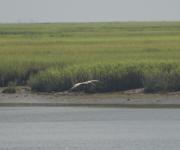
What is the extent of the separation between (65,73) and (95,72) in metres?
1.12

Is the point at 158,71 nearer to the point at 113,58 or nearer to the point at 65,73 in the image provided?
the point at 65,73

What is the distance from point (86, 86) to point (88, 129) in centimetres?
719

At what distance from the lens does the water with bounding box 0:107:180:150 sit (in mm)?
19406

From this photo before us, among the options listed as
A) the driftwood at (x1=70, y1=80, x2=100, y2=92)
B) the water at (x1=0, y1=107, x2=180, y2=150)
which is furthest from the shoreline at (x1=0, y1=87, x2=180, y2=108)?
the water at (x1=0, y1=107, x2=180, y2=150)

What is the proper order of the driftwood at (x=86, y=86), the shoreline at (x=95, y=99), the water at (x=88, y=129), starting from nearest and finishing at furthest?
the water at (x=88, y=129), the shoreline at (x=95, y=99), the driftwood at (x=86, y=86)

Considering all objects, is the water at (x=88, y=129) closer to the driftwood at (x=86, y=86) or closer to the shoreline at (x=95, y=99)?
the shoreline at (x=95, y=99)

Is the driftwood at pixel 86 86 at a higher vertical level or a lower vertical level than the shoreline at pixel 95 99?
higher

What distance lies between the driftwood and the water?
2.13m

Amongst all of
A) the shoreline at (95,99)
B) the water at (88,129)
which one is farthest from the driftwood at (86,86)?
Answer: the water at (88,129)

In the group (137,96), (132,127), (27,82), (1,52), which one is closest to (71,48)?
(1,52)

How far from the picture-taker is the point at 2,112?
26.2m

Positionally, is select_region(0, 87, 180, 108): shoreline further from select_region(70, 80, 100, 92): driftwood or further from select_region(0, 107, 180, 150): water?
select_region(0, 107, 180, 150): water

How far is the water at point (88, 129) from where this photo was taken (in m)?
19.4

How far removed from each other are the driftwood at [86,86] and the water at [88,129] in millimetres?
2129
